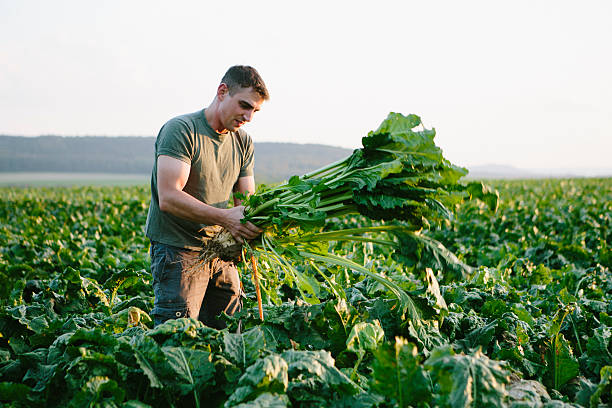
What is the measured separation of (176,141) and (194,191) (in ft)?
1.57

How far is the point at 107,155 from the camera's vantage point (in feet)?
363

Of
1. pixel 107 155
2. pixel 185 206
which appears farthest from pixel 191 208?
pixel 107 155

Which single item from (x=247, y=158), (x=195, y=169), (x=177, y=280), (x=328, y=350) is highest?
(x=247, y=158)

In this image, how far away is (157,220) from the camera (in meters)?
3.59

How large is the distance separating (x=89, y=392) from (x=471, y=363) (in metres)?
1.56

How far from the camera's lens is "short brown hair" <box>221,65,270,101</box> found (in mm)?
3451

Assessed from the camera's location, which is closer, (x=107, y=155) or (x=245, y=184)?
(x=245, y=184)

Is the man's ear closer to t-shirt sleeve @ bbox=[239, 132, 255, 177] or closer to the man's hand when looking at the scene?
t-shirt sleeve @ bbox=[239, 132, 255, 177]

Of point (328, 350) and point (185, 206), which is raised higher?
point (185, 206)

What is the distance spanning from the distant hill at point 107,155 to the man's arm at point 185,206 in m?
90.7

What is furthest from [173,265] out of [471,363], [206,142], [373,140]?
[471,363]

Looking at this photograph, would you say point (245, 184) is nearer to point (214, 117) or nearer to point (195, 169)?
point (195, 169)

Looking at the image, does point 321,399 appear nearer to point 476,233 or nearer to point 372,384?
point 372,384

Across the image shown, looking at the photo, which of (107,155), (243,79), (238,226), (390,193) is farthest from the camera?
(107,155)
